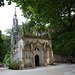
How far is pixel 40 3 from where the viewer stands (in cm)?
999

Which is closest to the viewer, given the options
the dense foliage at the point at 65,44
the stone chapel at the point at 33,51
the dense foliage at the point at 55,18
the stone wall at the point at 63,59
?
the dense foliage at the point at 55,18

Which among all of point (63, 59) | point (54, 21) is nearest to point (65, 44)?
point (63, 59)

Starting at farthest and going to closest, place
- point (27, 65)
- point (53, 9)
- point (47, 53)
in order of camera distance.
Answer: point (47, 53) < point (27, 65) < point (53, 9)

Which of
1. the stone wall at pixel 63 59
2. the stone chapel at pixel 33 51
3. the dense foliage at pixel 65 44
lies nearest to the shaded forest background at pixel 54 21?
the dense foliage at pixel 65 44

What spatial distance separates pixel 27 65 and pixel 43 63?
157 inches

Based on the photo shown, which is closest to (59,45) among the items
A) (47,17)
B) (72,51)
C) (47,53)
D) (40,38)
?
(72,51)

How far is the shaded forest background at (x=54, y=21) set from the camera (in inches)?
412

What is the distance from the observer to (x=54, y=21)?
42.4 feet

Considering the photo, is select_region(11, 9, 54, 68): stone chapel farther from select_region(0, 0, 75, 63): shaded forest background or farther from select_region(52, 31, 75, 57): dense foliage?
select_region(52, 31, 75, 57): dense foliage

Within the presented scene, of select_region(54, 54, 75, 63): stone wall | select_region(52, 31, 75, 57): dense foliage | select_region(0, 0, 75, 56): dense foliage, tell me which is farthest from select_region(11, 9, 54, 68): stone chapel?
select_region(54, 54, 75, 63): stone wall

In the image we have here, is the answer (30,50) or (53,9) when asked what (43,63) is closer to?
(30,50)

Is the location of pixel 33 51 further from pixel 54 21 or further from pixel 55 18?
pixel 55 18

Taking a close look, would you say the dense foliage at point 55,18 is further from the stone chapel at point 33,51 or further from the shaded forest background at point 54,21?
the stone chapel at point 33,51

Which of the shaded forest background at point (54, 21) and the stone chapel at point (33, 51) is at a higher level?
the shaded forest background at point (54, 21)
